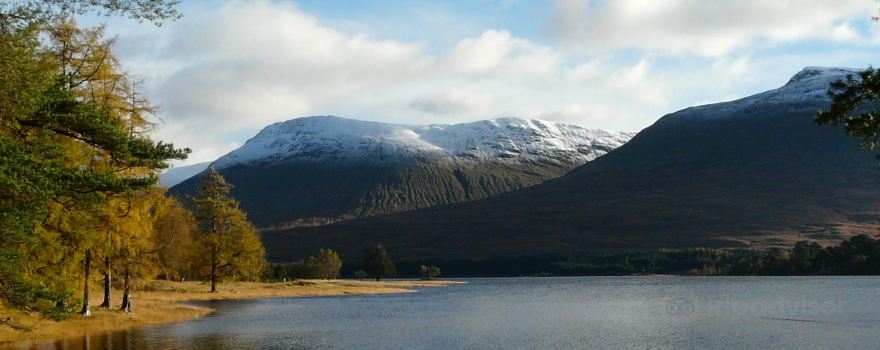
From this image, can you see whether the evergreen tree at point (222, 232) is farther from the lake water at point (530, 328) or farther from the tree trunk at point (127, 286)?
the tree trunk at point (127, 286)

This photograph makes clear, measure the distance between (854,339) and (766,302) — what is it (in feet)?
132

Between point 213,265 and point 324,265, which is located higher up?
point 213,265

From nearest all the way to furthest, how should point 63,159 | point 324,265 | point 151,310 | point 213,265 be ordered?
point 63,159
point 151,310
point 213,265
point 324,265

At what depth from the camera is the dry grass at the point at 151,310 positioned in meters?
45.7

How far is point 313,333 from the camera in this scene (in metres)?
55.2

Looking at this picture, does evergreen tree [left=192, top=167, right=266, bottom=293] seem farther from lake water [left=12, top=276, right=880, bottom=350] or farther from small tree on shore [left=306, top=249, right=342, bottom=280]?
small tree on shore [left=306, top=249, right=342, bottom=280]

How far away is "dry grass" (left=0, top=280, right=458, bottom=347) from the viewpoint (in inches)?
1797

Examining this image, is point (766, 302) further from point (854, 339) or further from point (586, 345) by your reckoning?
point (586, 345)

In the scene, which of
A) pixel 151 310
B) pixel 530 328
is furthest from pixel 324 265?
pixel 530 328

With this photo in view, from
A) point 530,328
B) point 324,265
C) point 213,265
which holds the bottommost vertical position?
point 530,328

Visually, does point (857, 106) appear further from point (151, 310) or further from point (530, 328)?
point (151, 310)

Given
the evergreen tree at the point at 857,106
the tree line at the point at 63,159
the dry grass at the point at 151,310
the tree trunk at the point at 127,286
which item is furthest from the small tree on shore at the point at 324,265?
the evergreen tree at the point at 857,106

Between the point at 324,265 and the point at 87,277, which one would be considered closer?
the point at 87,277

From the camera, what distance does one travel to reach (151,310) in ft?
220
